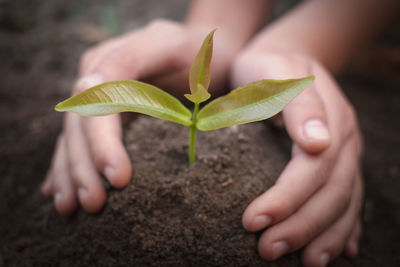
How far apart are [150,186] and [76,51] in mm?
1589

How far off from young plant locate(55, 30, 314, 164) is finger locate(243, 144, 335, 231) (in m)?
0.22

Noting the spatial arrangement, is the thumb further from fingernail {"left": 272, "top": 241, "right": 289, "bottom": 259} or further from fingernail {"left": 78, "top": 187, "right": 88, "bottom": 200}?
fingernail {"left": 78, "top": 187, "right": 88, "bottom": 200}

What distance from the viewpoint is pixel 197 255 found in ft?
2.38

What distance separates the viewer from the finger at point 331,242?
2.58 feet

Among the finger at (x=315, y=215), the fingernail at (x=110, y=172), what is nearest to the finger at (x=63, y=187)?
the fingernail at (x=110, y=172)

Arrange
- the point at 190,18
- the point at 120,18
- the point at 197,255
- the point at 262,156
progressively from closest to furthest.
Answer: the point at 197,255 → the point at 262,156 → the point at 190,18 → the point at 120,18

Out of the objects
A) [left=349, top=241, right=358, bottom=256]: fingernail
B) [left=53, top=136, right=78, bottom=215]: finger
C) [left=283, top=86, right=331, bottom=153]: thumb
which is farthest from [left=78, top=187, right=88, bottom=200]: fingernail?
[left=349, top=241, right=358, bottom=256]: fingernail

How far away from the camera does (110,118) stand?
3.13 feet

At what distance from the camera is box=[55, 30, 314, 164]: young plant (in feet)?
1.94

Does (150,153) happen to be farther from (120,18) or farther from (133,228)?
(120,18)

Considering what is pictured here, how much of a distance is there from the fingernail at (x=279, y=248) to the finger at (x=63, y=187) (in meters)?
0.58

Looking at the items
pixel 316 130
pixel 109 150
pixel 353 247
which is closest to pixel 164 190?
pixel 109 150

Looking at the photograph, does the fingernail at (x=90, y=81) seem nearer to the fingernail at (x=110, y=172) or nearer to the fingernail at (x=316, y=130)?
the fingernail at (x=110, y=172)

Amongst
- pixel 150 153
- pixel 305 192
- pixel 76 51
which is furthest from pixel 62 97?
pixel 305 192
